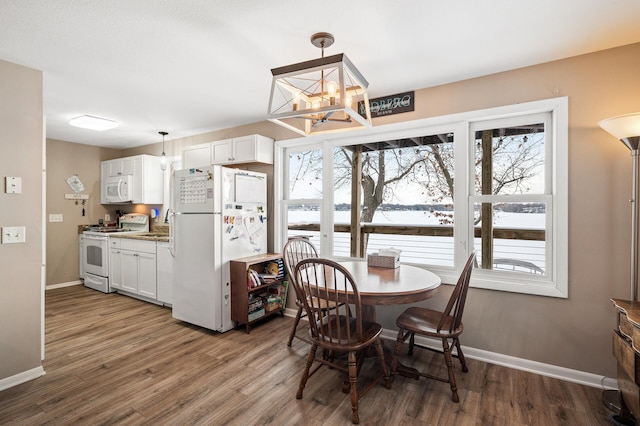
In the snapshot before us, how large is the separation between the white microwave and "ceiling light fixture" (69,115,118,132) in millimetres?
1093

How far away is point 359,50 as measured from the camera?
7.37 ft

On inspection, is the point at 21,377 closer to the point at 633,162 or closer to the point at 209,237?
the point at 209,237

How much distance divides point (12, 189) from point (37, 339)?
45.7 inches

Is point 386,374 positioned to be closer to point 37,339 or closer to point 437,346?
point 437,346

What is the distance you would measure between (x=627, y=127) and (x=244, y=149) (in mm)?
3387

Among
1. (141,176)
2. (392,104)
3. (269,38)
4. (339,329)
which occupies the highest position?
(269,38)

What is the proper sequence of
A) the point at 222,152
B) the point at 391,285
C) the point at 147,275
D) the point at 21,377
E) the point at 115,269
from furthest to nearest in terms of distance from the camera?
1. the point at 115,269
2. the point at 147,275
3. the point at 222,152
4. the point at 21,377
5. the point at 391,285

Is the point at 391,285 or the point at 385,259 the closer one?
the point at 391,285

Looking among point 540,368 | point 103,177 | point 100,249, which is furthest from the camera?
point 103,177

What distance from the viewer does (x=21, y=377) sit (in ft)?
7.53

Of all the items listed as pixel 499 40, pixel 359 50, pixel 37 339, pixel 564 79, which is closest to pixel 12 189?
pixel 37 339

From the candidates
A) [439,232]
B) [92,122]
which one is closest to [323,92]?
[439,232]

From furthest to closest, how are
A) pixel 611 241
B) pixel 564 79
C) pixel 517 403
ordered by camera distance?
→ pixel 564 79 → pixel 611 241 → pixel 517 403

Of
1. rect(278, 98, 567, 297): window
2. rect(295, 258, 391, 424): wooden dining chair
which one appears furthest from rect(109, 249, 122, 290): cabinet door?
rect(295, 258, 391, 424): wooden dining chair
